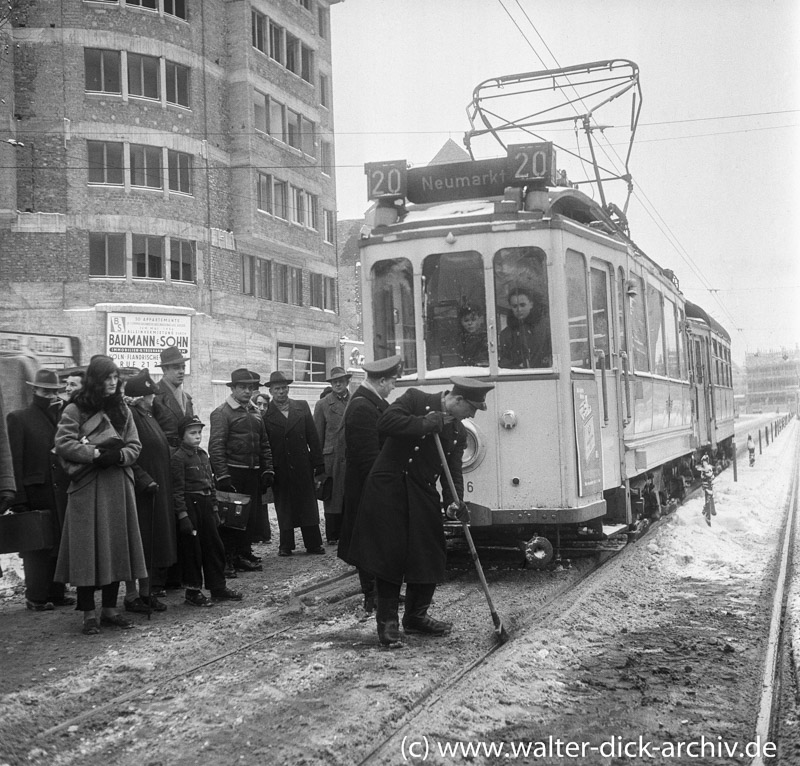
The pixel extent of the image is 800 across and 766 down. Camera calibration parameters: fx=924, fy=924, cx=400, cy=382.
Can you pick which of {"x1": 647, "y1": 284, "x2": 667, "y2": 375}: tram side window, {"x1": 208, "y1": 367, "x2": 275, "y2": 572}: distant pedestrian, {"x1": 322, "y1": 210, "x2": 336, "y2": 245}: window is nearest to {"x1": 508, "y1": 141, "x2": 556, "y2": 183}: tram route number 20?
{"x1": 208, "y1": 367, "x2": 275, "y2": 572}: distant pedestrian

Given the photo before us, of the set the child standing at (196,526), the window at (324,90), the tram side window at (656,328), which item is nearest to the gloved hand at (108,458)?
the child standing at (196,526)

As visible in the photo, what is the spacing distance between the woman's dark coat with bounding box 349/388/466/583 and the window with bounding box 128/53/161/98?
23.7 meters

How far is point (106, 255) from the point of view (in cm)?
2609

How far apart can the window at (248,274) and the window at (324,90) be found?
7.73 m

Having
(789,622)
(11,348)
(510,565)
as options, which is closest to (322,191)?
(11,348)

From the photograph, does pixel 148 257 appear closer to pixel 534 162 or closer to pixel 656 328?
pixel 656 328

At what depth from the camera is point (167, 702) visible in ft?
15.6

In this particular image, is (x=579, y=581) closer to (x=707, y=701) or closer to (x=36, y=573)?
(x=707, y=701)

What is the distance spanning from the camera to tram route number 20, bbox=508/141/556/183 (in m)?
8.23

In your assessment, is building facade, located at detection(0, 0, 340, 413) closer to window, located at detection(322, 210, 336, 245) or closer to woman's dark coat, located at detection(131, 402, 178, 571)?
window, located at detection(322, 210, 336, 245)

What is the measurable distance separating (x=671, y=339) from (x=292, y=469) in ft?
18.5

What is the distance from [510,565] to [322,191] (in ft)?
86.2

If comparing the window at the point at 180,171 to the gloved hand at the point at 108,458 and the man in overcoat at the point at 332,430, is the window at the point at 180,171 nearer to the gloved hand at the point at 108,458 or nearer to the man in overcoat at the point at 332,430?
the man in overcoat at the point at 332,430

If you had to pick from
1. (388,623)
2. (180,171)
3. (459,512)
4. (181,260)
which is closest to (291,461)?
(459,512)
